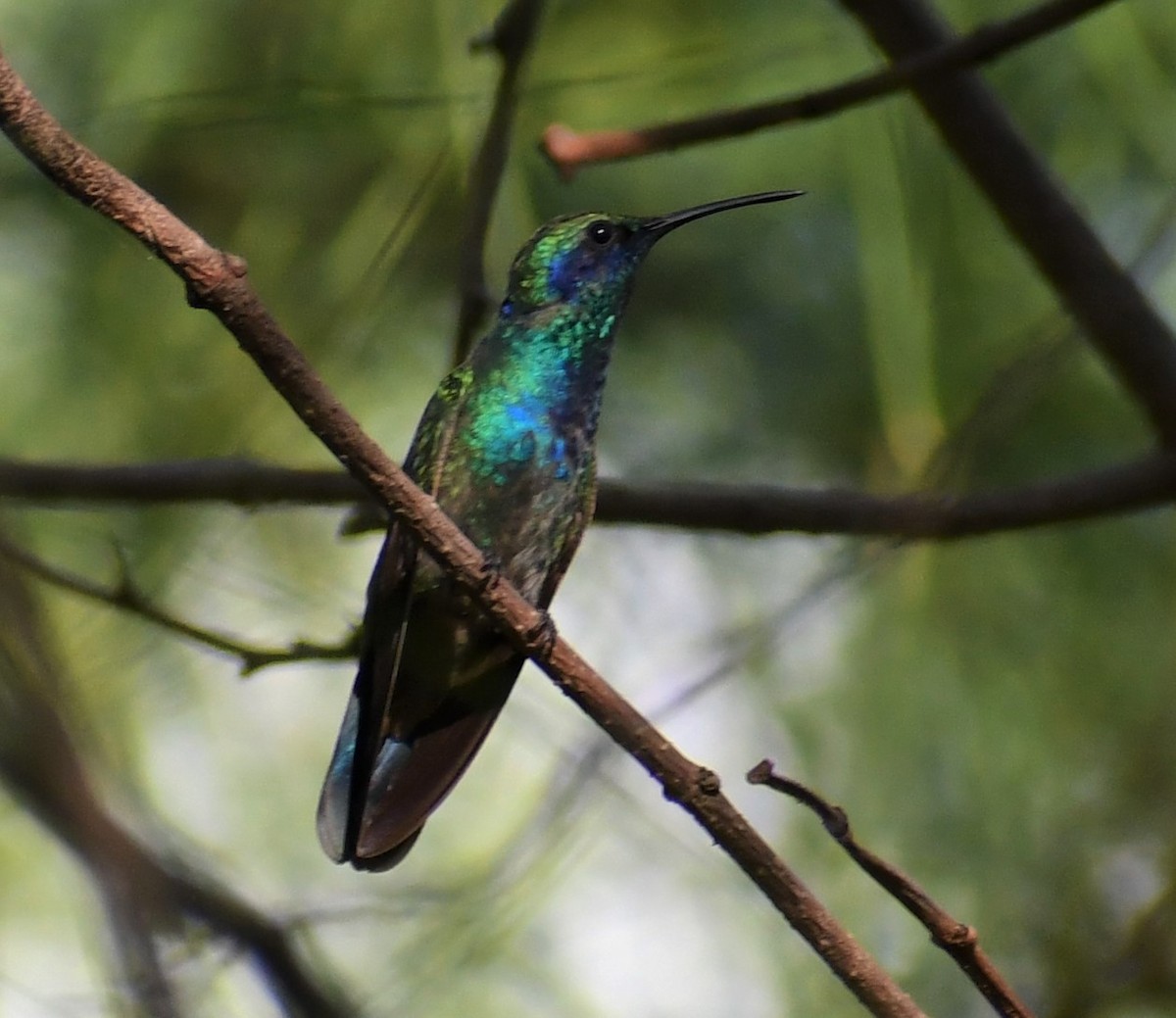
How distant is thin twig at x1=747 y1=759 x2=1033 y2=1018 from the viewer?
137 centimetres

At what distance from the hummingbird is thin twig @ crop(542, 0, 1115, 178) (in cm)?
14

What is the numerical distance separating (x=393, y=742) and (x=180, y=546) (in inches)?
26.2

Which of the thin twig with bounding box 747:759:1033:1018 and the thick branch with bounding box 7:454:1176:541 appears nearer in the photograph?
the thin twig with bounding box 747:759:1033:1018

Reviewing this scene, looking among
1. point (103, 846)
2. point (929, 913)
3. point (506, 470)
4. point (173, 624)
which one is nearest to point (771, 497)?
point (506, 470)

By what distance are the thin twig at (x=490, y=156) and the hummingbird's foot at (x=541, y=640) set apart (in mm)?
876

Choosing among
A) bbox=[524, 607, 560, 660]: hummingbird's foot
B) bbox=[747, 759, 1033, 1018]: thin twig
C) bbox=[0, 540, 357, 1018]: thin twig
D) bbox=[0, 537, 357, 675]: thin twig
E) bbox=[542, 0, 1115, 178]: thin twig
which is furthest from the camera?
bbox=[542, 0, 1115, 178]: thin twig

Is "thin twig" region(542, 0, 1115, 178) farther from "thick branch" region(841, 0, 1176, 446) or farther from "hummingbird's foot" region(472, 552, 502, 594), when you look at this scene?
"hummingbird's foot" region(472, 552, 502, 594)

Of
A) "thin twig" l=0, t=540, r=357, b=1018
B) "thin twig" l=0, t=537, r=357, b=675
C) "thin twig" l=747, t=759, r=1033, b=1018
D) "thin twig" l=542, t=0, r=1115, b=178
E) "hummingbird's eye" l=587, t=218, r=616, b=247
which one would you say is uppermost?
"hummingbird's eye" l=587, t=218, r=616, b=247

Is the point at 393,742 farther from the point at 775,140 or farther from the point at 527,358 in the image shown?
the point at 775,140

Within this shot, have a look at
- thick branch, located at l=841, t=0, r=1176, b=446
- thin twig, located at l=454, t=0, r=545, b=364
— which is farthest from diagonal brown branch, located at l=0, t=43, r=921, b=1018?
thick branch, located at l=841, t=0, r=1176, b=446

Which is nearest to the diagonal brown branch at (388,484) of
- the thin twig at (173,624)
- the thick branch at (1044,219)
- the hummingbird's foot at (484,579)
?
the hummingbird's foot at (484,579)

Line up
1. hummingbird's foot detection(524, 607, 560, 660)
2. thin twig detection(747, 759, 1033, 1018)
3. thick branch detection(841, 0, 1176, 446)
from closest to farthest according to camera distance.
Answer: thin twig detection(747, 759, 1033, 1018), hummingbird's foot detection(524, 607, 560, 660), thick branch detection(841, 0, 1176, 446)

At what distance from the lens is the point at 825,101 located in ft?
7.61

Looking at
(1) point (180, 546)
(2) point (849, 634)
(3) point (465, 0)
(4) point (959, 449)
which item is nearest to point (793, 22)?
(3) point (465, 0)
